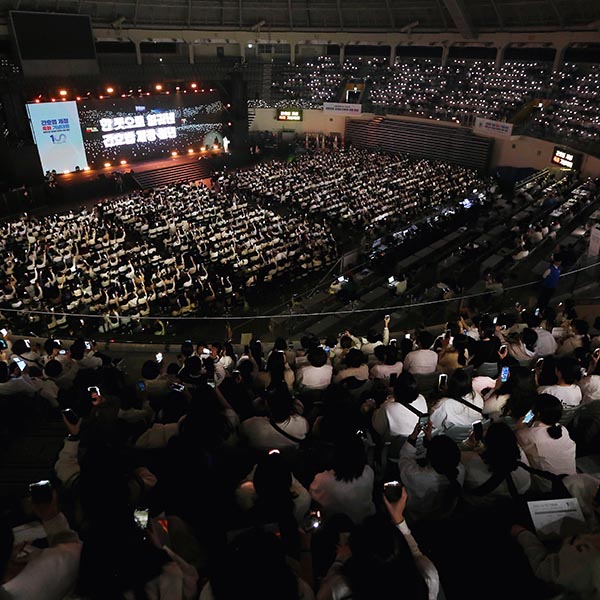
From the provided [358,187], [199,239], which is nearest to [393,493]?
[199,239]

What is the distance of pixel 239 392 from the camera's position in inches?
174

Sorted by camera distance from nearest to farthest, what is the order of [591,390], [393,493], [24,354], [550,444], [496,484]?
[393,493] → [496,484] → [550,444] → [591,390] → [24,354]

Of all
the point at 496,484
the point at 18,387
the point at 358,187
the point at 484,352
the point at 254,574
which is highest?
the point at 254,574

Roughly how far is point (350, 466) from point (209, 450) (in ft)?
3.18

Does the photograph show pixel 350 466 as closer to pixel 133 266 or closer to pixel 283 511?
pixel 283 511

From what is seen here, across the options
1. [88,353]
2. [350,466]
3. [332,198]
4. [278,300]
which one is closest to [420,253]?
[278,300]

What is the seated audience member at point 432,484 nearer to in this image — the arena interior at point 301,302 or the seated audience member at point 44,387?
the arena interior at point 301,302

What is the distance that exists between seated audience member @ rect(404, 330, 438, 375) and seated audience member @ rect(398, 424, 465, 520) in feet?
7.56

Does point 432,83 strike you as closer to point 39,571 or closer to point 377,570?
point 377,570

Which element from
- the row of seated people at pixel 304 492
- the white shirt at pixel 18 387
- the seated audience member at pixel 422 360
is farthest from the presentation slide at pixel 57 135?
the seated audience member at pixel 422 360

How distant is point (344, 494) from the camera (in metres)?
2.99

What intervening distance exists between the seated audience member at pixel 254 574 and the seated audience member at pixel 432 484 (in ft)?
3.80

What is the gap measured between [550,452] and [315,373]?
239 cm

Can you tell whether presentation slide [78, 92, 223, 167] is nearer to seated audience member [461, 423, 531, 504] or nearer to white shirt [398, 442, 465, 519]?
white shirt [398, 442, 465, 519]
